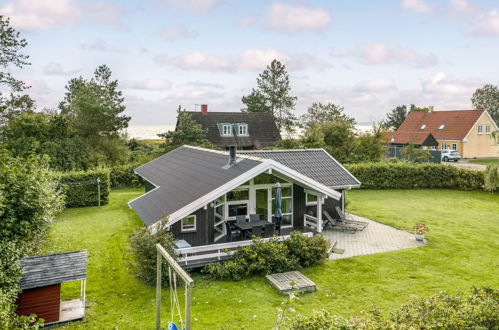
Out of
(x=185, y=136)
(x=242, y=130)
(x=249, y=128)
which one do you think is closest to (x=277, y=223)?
(x=185, y=136)

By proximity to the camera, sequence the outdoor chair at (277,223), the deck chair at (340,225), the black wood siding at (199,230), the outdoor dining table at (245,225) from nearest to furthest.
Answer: the black wood siding at (199,230)
the outdoor dining table at (245,225)
the outdoor chair at (277,223)
the deck chair at (340,225)

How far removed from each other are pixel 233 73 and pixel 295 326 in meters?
30.2

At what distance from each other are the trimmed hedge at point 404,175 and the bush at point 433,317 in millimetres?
22675

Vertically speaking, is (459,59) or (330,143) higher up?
(459,59)

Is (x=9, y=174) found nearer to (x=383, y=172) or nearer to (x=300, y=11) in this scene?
(x=300, y=11)

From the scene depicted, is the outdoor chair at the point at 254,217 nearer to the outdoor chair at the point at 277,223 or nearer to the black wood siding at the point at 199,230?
the outdoor chair at the point at 277,223

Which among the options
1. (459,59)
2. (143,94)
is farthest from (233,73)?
(459,59)

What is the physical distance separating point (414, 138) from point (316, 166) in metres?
31.9

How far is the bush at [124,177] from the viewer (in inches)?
1164

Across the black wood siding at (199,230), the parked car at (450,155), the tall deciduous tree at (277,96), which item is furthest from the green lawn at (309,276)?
the tall deciduous tree at (277,96)

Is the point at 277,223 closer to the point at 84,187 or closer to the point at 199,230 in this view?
the point at 199,230

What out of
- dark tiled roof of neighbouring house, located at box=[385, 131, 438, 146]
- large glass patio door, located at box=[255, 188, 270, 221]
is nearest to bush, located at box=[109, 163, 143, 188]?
large glass patio door, located at box=[255, 188, 270, 221]

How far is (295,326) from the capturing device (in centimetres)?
545

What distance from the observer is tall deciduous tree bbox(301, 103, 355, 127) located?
5116cm
